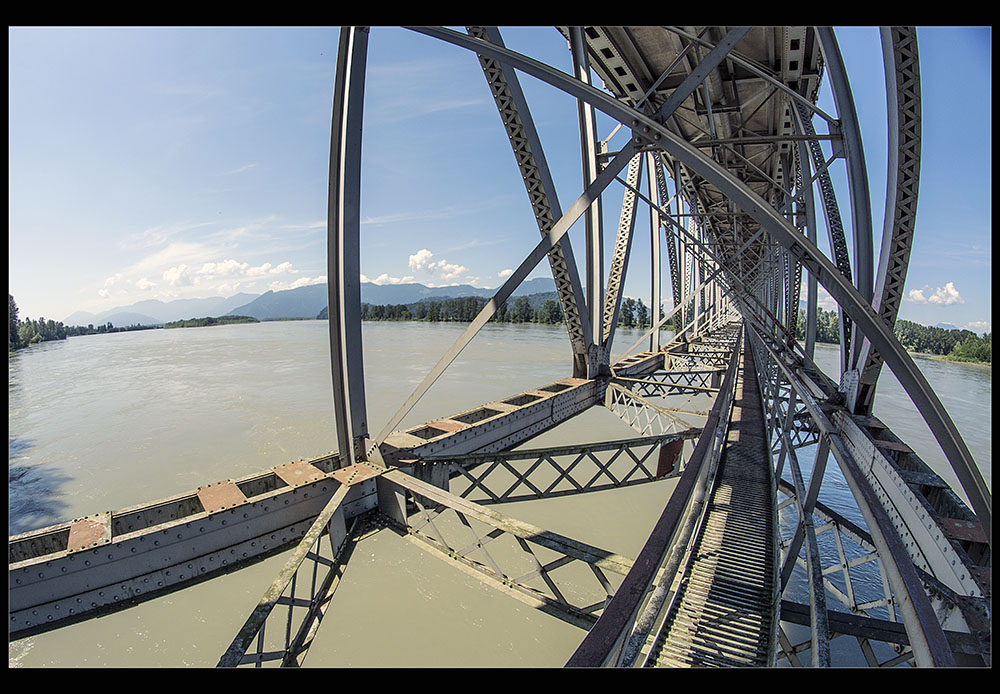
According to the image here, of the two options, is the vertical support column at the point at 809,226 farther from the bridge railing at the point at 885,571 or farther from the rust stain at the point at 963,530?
the rust stain at the point at 963,530

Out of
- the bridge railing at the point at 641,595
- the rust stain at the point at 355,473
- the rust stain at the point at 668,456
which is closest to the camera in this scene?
the bridge railing at the point at 641,595

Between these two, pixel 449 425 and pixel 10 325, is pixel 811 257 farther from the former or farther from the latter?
pixel 10 325

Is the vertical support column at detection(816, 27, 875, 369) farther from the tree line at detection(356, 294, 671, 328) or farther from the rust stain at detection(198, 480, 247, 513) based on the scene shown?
the tree line at detection(356, 294, 671, 328)

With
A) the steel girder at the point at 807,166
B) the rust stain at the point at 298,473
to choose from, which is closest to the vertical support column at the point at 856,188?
the steel girder at the point at 807,166

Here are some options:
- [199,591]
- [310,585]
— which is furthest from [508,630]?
[199,591]

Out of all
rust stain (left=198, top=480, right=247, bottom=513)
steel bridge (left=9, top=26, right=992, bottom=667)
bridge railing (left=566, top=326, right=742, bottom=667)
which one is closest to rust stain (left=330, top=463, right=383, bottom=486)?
steel bridge (left=9, top=26, right=992, bottom=667)

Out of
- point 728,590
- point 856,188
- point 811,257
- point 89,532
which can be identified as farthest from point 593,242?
point 89,532
